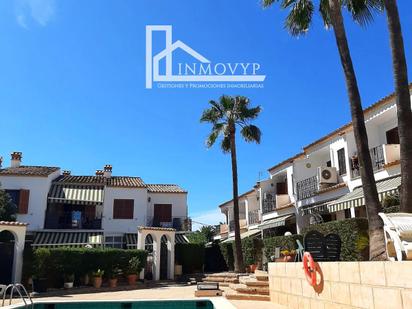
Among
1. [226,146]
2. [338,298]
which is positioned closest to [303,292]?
[338,298]

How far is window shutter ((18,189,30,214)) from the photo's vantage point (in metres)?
36.7

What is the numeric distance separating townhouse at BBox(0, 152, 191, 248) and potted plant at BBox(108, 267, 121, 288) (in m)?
8.20

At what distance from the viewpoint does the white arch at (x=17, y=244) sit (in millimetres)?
24219

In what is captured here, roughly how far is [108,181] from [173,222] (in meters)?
7.95

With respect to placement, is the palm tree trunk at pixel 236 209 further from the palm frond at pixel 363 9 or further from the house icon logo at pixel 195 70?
the palm frond at pixel 363 9

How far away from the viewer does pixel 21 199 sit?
36.8 m

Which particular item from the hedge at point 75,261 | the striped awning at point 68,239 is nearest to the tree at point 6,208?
the striped awning at point 68,239

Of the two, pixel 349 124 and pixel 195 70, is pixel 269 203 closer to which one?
pixel 349 124

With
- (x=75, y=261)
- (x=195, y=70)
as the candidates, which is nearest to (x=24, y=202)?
(x=75, y=261)

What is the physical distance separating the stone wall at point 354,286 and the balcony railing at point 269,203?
22033 millimetres

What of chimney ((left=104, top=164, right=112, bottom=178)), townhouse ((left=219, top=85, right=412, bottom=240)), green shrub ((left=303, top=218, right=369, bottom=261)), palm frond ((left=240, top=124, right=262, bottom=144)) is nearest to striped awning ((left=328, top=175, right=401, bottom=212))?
townhouse ((left=219, top=85, right=412, bottom=240))

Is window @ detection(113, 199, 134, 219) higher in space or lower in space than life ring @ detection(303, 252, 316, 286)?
higher

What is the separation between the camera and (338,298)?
9.13 m

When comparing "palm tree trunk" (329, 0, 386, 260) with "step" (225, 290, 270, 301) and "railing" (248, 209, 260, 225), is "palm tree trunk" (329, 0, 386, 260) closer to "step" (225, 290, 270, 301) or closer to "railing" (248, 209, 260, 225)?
"step" (225, 290, 270, 301)
